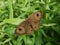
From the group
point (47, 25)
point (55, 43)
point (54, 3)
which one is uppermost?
point (54, 3)

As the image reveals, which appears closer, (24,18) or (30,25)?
(30,25)

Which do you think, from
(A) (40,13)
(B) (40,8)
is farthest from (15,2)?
(A) (40,13)

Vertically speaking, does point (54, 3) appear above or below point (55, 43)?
above

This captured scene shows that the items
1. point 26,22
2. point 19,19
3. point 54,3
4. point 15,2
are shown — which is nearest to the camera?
point 26,22

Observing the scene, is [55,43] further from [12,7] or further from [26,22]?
[12,7]

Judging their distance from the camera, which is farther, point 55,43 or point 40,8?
point 40,8

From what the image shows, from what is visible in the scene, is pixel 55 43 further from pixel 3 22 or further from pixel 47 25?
pixel 3 22

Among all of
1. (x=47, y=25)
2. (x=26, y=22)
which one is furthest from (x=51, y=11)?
(x=26, y=22)

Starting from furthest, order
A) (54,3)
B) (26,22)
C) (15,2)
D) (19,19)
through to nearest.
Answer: (15,2) < (54,3) < (19,19) < (26,22)
